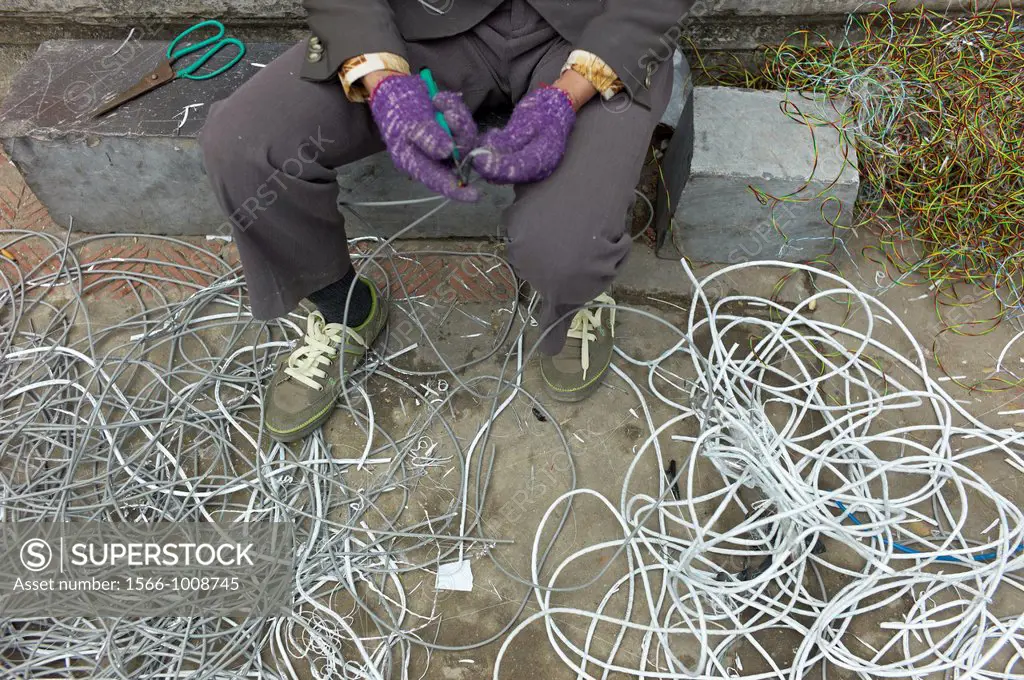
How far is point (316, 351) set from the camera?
1.73m

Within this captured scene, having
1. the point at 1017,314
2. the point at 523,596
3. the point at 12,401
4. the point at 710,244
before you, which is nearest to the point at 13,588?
the point at 12,401

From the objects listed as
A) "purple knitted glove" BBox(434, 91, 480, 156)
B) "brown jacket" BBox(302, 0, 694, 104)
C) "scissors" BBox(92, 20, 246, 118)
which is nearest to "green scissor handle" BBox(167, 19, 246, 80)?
"scissors" BBox(92, 20, 246, 118)

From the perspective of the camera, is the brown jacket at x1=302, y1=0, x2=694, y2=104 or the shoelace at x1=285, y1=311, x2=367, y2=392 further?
the shoelace at x1=285, y1=311, x2=367, y2=392

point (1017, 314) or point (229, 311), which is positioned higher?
point (229, 311)

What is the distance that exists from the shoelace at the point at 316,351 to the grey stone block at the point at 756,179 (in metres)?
1.07

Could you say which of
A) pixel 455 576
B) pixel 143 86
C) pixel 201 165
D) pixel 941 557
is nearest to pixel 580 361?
pixel 455 576

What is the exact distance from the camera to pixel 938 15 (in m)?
2.11

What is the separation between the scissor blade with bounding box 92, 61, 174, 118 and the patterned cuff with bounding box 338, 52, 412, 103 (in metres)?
0.96

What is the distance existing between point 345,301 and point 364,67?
649mm

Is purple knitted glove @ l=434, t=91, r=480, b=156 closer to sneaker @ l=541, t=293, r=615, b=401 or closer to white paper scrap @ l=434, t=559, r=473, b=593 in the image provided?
sneaker @ l=541, t=293, r=615, b=401

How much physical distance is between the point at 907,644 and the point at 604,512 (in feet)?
2.44

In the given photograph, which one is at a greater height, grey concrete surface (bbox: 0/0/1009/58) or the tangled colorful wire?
grey concrete surface (bbox: 0/0/1009/58)

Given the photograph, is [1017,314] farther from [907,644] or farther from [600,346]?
[600,346]

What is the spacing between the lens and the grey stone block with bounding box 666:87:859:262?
1.77 meters
